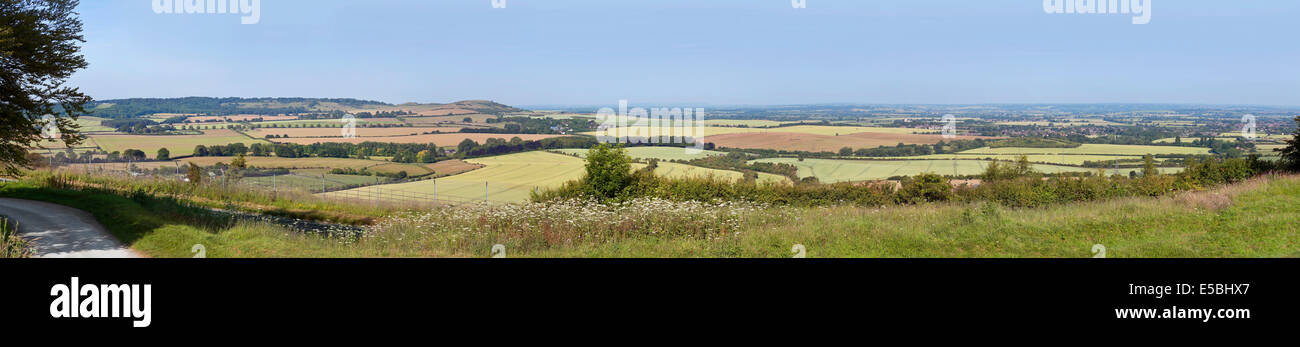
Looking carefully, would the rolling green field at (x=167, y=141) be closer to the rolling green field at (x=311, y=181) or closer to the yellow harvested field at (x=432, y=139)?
the yellow harvested field at (x=432, y=139)

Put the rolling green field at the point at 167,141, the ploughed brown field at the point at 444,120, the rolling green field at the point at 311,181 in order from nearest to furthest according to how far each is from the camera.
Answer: the rolling green field at the point at 311,181 → the rolling green field at the point at 167,141 → the ploughed brown field at the point at 444,120

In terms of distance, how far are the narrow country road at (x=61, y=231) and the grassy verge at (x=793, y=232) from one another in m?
0.32

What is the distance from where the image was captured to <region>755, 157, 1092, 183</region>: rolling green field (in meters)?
27.5

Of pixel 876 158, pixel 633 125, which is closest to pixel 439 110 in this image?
pixel 633 125

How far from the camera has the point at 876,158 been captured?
37688 millimetres

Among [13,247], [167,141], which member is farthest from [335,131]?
[13,247]

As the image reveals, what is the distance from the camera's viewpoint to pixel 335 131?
6041cm

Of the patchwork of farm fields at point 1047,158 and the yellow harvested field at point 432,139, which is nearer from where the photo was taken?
the patchwork of farm fields at point 1047,158

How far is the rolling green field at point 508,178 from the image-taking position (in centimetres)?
2511

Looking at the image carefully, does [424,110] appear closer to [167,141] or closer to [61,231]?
[167,141]

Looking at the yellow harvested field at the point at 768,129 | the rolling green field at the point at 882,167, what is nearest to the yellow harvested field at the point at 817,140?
the yellow harvested field at the point at 768,129

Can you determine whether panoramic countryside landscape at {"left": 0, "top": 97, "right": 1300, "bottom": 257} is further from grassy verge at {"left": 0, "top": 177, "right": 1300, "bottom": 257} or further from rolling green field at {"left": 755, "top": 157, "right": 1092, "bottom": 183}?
rolling green field at {"left": 755, "top": 157, "right": 1092, "bottom": 183}

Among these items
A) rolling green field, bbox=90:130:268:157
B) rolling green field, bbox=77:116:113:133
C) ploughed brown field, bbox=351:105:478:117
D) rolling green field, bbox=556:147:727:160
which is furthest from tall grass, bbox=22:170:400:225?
ploughed brown field, bbox=351:105:478:117

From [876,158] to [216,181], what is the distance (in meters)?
30.6
